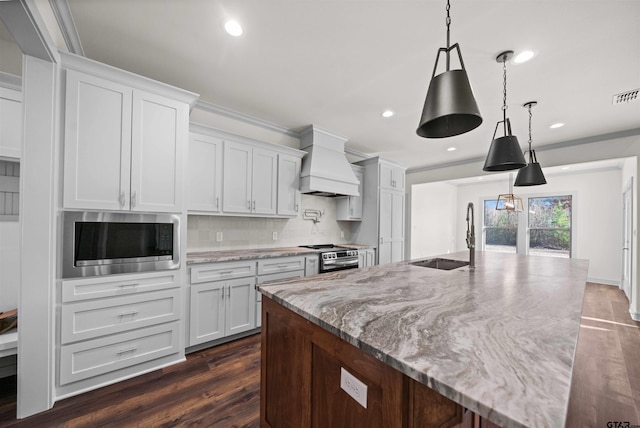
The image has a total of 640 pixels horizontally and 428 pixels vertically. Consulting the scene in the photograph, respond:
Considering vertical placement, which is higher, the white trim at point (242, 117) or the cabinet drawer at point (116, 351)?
the white trim at point (242, 117)

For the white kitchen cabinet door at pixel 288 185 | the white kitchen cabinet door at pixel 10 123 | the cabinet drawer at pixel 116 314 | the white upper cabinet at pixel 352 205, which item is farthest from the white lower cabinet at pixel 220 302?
the white upper cabinet at pixel 352 205

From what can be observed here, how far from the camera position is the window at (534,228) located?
6.30m

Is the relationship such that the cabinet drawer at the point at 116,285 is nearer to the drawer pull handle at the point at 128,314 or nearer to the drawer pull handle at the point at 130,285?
the drawer pull handle at the point at 130,285

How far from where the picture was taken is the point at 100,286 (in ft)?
6.53

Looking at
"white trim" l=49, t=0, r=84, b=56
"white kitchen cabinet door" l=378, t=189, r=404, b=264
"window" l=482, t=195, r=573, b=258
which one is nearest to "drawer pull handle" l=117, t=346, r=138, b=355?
"white trim" l=49, t=0, r=84, b=56

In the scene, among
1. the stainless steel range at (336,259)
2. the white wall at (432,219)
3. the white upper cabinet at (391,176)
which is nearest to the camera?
Result: the stainless steel range at (336,259)

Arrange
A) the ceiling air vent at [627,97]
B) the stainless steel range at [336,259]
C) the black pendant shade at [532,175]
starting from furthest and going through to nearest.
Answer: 1. the stainless steel range at [336,259]
2. the black pendant shade at [532,175]
3. the ceiling air vent at [627,97]

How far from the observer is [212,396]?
6.33ft

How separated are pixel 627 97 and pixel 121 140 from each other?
4873 mm

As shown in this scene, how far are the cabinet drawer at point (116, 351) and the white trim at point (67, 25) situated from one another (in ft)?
7.51

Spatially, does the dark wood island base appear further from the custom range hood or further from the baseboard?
the baseboard

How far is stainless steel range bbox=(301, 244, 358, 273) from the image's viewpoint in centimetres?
352

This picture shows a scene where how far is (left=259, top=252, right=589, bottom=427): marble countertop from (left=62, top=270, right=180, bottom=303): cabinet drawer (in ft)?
4.30

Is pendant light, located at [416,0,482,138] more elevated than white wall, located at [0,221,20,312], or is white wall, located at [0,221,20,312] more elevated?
pendant light, located at [416,0,482,138]
